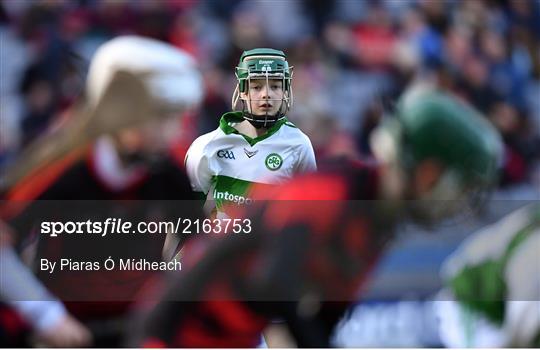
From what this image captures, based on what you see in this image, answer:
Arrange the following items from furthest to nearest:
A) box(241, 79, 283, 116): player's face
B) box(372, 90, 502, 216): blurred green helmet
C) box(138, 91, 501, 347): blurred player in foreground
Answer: box(241, 79, 283, 116): player's face < box(372, 90, 502, 216): blurred green helmet < box(138, 91, 501, 347): blurred player in foreground

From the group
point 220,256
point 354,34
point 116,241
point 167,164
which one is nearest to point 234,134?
point 167,164

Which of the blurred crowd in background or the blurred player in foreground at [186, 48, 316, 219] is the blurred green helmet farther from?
the blurred crowd in background

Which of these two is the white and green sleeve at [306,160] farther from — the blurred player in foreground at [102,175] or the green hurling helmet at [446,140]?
the green hurling helmet at [446,140]

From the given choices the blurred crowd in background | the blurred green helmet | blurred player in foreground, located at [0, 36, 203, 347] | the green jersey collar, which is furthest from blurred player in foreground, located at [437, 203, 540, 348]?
blurred player in foreground, located at [0, 36, 203, 347]

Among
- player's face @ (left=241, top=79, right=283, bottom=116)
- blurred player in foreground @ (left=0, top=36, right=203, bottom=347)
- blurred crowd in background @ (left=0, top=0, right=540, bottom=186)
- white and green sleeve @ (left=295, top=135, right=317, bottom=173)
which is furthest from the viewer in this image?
blurred crowd in background @ (left=0, top=0, right=540, bottom=186)

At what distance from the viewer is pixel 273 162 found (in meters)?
4.13

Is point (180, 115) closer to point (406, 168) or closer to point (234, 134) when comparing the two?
point (234, 134)

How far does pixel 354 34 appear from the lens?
5.70 m

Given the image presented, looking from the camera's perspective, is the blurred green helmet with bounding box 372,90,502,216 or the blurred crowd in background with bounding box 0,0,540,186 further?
the blurred crowd in background with bounding box 0,0,540,186

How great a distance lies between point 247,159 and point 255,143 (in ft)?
0.24

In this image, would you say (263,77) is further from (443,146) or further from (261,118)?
(443,146)

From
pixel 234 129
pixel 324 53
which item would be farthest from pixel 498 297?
pixel 324 53

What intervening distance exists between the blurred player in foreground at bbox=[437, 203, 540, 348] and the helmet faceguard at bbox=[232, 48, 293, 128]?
3.65 ft

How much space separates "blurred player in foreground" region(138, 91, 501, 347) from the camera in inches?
118
